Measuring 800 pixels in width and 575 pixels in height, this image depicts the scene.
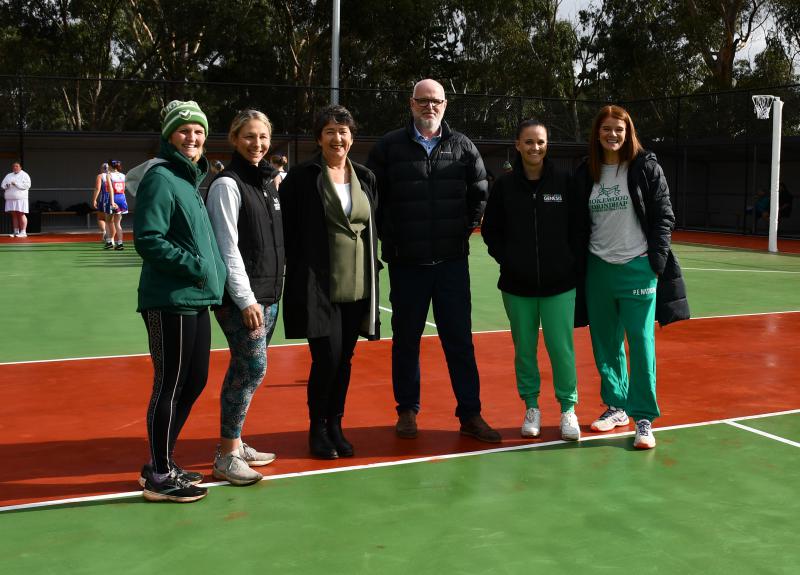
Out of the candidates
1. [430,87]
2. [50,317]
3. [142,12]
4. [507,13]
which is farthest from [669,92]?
[430,87]

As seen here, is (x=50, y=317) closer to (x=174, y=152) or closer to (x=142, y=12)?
(x=174, y=152)

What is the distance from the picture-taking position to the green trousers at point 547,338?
5.55 m

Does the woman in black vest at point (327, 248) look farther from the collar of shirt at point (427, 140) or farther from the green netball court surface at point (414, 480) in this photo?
the green netball court surface at point (414, 480)

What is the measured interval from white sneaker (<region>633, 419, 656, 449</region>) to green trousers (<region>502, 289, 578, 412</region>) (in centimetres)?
40

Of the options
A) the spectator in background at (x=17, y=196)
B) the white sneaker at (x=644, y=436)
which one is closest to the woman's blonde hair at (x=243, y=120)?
the white sneaker at (x=644, y=436)

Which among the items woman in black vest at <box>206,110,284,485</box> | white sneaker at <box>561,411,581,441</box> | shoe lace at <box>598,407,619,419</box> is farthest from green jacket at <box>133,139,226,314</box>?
shoe lace at <box>598,407,619,419</box>

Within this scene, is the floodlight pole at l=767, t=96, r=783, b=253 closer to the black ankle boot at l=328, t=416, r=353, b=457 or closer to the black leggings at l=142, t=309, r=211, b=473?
the black ankle boot at l=328, t=416, r=353, b=457

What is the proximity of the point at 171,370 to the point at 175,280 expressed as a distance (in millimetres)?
423

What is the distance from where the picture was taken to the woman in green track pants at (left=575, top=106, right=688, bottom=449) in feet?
17.5

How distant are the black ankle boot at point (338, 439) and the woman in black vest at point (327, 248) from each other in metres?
0.09

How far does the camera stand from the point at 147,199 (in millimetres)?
4223

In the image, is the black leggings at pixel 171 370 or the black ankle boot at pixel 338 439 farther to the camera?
the black ankle boot at pixel 338 439

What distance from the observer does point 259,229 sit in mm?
4727

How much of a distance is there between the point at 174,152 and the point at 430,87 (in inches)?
66.5
